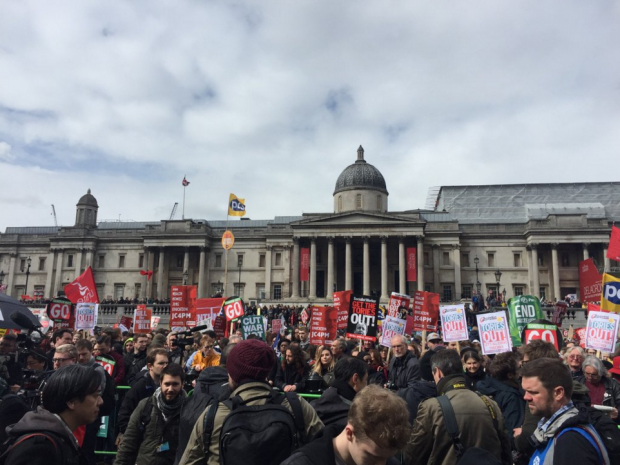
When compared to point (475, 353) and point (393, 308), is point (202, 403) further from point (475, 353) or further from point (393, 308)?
point (393, 308)

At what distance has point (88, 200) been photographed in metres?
65.8

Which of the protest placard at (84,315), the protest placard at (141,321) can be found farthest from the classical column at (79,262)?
the protest placard at (84,315)

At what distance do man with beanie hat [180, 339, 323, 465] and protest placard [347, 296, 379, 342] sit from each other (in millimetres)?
10230

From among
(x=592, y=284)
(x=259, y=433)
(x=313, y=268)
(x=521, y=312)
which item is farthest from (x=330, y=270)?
(x=259, y=433)

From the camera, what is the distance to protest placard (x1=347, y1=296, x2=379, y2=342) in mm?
14023

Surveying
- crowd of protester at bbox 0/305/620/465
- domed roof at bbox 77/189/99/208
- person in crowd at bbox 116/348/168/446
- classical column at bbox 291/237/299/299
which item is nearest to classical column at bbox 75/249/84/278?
domed roof at bbox 77/189/99/208

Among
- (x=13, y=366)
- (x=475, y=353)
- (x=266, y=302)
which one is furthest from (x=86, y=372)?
(x=266, y=302)

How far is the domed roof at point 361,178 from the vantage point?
60.7m

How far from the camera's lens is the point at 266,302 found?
177ft

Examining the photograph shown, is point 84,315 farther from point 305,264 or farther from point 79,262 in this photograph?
point 79,262

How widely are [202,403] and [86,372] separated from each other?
1279 mm

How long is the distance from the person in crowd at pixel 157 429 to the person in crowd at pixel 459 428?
2.49 meters

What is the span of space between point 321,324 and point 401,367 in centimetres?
735

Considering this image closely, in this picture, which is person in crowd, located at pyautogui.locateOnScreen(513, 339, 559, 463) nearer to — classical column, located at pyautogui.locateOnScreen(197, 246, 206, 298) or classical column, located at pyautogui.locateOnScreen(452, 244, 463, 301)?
classical column, located at pyautogui.locateOnScreen(452, 244, 463, 301)
